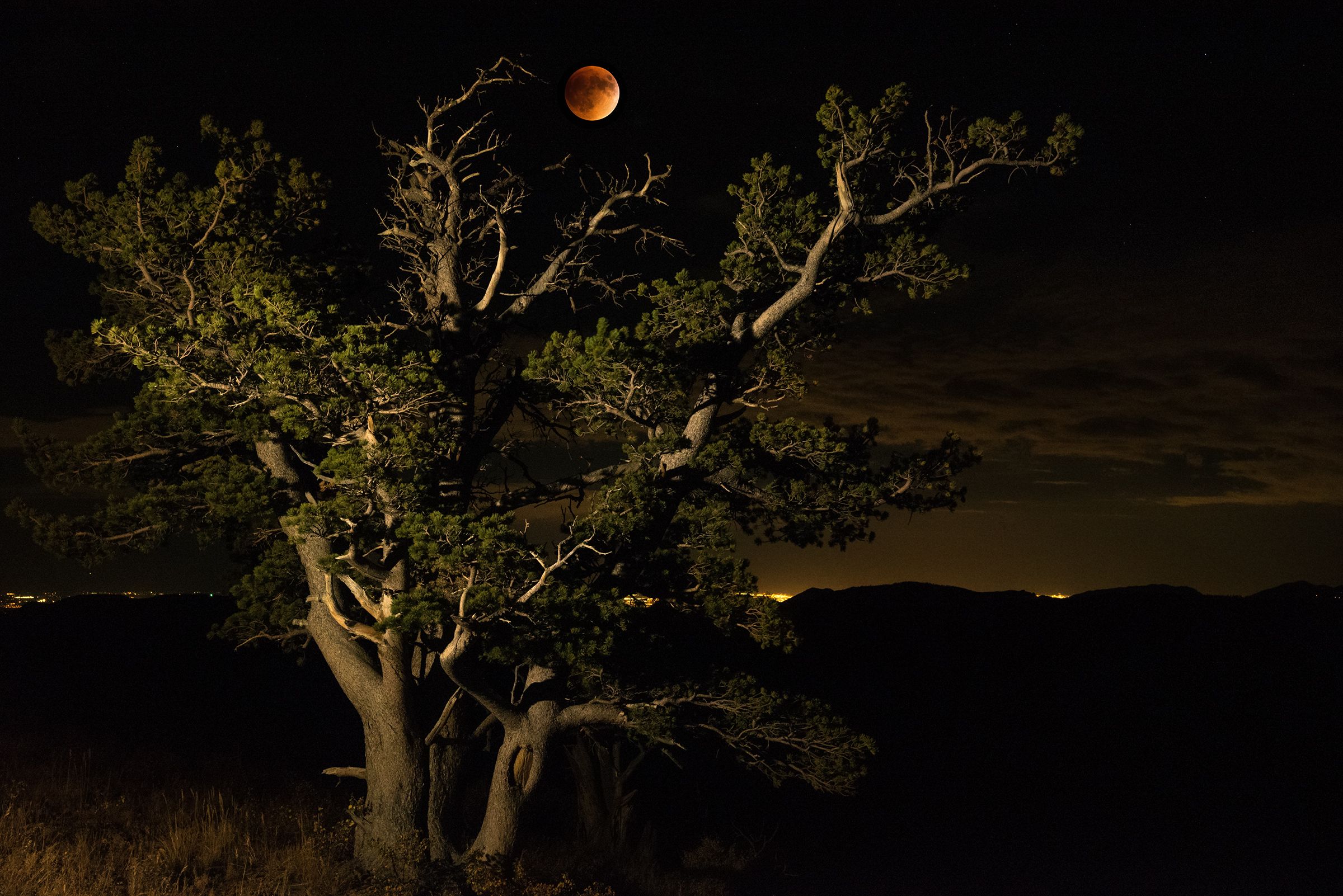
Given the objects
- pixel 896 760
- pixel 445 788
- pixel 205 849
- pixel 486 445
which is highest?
pixel 486 445

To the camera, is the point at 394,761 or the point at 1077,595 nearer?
the point at 394,761

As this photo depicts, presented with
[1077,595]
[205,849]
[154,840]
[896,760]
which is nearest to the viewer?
[205,849]

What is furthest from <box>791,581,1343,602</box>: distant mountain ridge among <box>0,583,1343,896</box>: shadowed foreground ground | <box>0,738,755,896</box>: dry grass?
<box>0,738,755,896</box>: dry grass

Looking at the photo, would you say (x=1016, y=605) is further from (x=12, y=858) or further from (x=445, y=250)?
(x=12, y=858)

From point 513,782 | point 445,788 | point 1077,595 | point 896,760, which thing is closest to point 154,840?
point 445,788

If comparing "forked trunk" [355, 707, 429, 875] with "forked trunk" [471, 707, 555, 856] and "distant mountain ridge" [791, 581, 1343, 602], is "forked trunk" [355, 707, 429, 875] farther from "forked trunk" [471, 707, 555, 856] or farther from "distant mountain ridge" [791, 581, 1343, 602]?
"distant mountain ridge" [791, 581, 1343, 602]

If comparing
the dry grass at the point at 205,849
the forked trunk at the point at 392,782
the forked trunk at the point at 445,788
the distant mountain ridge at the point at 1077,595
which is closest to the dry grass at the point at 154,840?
the dry grass at the point at 205,849

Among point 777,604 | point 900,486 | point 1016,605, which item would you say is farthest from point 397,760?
point 1016,605

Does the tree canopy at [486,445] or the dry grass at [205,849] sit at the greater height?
the tree canopy at [486,445]

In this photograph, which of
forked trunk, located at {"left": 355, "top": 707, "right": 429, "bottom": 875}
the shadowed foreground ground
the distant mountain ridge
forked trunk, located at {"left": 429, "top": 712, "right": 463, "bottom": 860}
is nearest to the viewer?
forked trunk, located at {"left": 355, "top": 707, "right": 429, "bottom": 875}

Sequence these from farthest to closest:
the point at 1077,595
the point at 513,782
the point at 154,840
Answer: the point at 1077,595 < the point at 513,782 < the point at 154,840

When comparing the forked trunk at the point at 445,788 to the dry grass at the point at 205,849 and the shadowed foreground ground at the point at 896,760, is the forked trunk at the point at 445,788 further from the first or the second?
the shadowed foreground ground at the point at 896,760

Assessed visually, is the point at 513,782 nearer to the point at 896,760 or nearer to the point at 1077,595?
the point at 896,760

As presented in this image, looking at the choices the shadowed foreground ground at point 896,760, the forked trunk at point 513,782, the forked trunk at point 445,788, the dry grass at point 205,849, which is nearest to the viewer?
the dry grass at point 205,849
